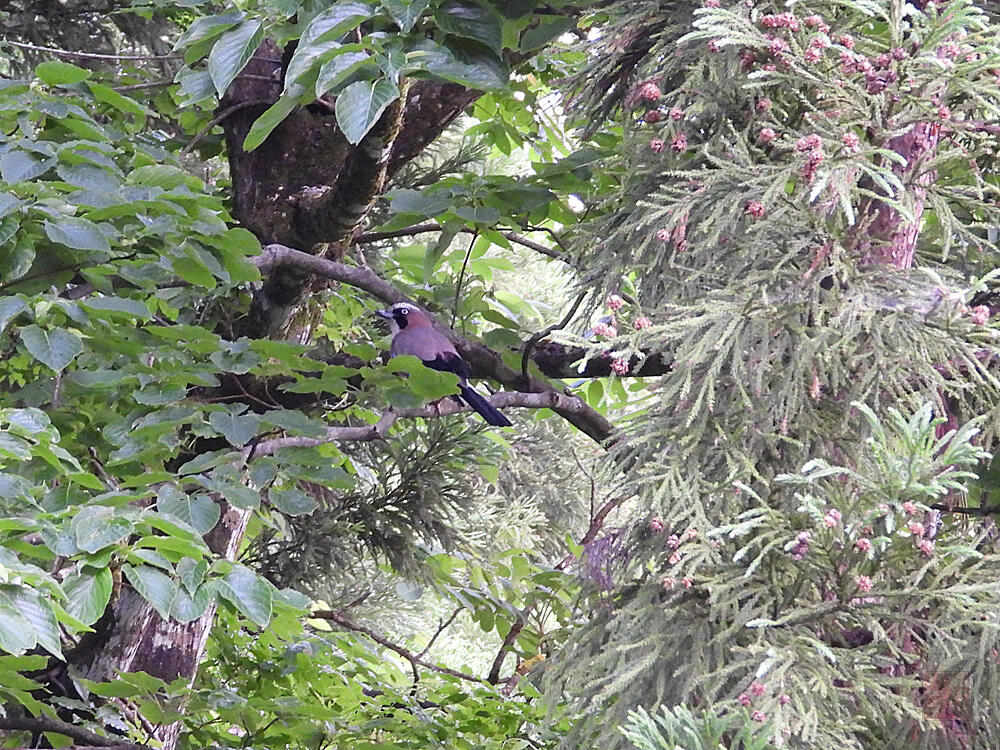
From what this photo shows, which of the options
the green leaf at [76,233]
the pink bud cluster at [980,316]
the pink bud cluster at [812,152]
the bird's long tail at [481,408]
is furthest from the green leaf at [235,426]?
the pink bud cluster at [980,316]

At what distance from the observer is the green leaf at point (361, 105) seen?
200cm

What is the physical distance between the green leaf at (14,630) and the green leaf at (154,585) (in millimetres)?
252

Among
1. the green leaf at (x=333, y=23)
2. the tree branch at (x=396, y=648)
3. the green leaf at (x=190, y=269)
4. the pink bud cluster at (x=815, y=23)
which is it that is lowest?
the tree branch at (x=396, y=648)

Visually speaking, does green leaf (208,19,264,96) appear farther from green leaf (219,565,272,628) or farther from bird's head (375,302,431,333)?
bird's head (375,302,431,333)

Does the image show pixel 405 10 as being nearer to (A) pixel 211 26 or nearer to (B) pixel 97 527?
(A) pixel 211 26

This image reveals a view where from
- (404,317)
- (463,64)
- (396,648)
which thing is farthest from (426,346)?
(463,64)

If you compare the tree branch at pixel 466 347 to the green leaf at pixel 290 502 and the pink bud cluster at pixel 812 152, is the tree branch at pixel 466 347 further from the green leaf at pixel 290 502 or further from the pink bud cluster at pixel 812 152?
the pink bud cluster at pixel 812 152

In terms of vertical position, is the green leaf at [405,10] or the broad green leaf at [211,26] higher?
the green leaf at [405,10]

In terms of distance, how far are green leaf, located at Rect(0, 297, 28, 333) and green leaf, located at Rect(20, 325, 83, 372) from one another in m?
0.04

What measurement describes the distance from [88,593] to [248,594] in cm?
27

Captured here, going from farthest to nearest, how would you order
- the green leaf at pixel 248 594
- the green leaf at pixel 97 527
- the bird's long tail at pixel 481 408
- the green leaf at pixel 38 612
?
the bird's long tail at pixel 481 408
the green leaf at pixel 248 594
the green leaf at pixel 97 527
the green leaf at pixel 38 612

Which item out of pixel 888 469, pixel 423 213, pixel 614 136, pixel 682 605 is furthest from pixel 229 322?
pixel 888 469

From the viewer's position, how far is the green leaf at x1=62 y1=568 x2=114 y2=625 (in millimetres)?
1877

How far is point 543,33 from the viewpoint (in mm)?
2598
